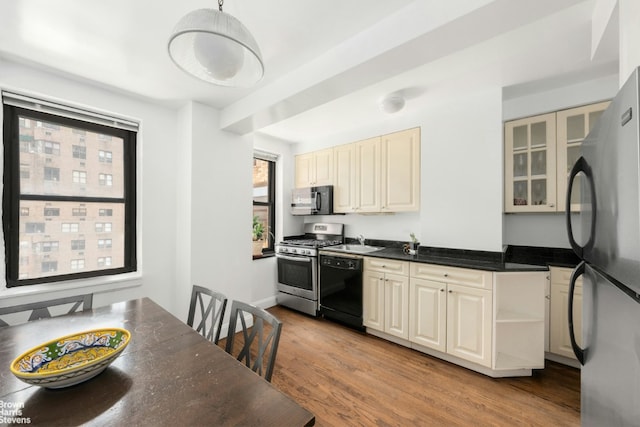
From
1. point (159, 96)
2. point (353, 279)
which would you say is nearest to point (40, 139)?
point (159, 96)

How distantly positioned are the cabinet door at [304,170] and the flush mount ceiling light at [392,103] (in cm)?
155

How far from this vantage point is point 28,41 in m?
1.67

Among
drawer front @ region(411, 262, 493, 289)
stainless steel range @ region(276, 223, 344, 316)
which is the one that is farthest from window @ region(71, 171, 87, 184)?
drawer front @ region(411, 262, 493, 289)

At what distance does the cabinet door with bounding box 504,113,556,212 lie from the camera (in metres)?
2.34

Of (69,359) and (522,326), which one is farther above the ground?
(69,359)

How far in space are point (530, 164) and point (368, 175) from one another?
62.7 inches

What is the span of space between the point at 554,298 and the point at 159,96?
4.00 meters

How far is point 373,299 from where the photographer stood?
9.17ft

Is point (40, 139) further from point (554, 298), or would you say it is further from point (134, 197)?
point (554, 298)

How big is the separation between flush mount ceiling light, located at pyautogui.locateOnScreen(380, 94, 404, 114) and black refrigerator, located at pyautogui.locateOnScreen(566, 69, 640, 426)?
164 centimetres

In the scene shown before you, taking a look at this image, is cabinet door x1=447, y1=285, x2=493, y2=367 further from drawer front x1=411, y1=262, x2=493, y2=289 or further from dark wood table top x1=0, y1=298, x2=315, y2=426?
dark wood table top x1=0, y1=298, x2=315, y2=426

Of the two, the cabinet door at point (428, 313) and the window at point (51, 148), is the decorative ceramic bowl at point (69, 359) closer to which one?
the window at point (51, 148)

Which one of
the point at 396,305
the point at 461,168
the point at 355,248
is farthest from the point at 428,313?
the point at 461,168

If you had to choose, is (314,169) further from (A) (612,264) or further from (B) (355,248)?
(A) (612,264)
